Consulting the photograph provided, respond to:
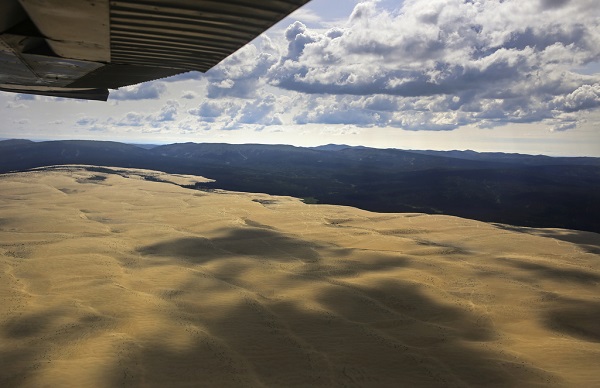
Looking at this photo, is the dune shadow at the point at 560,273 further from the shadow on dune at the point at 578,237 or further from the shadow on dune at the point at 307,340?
the shadow on dune at the point at 578,237

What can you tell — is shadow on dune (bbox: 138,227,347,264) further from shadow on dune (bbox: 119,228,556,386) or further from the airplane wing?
the airplane wing

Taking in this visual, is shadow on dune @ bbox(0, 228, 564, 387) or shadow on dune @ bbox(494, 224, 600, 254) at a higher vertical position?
shadow on dune @ bbox(0, 228, 564, 387)

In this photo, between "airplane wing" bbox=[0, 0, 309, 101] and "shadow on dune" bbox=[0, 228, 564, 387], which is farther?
"shadow on dune" bbox=[0, 228, 564, 387]

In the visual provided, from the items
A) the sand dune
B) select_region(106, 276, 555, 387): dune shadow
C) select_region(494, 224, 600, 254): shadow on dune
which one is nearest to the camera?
select_region(106, 276, 555, 387): dune shadow

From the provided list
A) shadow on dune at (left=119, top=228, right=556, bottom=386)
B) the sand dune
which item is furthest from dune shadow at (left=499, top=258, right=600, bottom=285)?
shadow on dune at (left=119, top=228, right=556, bottom=386)

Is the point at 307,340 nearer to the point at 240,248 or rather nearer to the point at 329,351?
the point at 329,351

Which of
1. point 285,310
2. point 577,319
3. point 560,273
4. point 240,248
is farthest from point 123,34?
point 560,273
